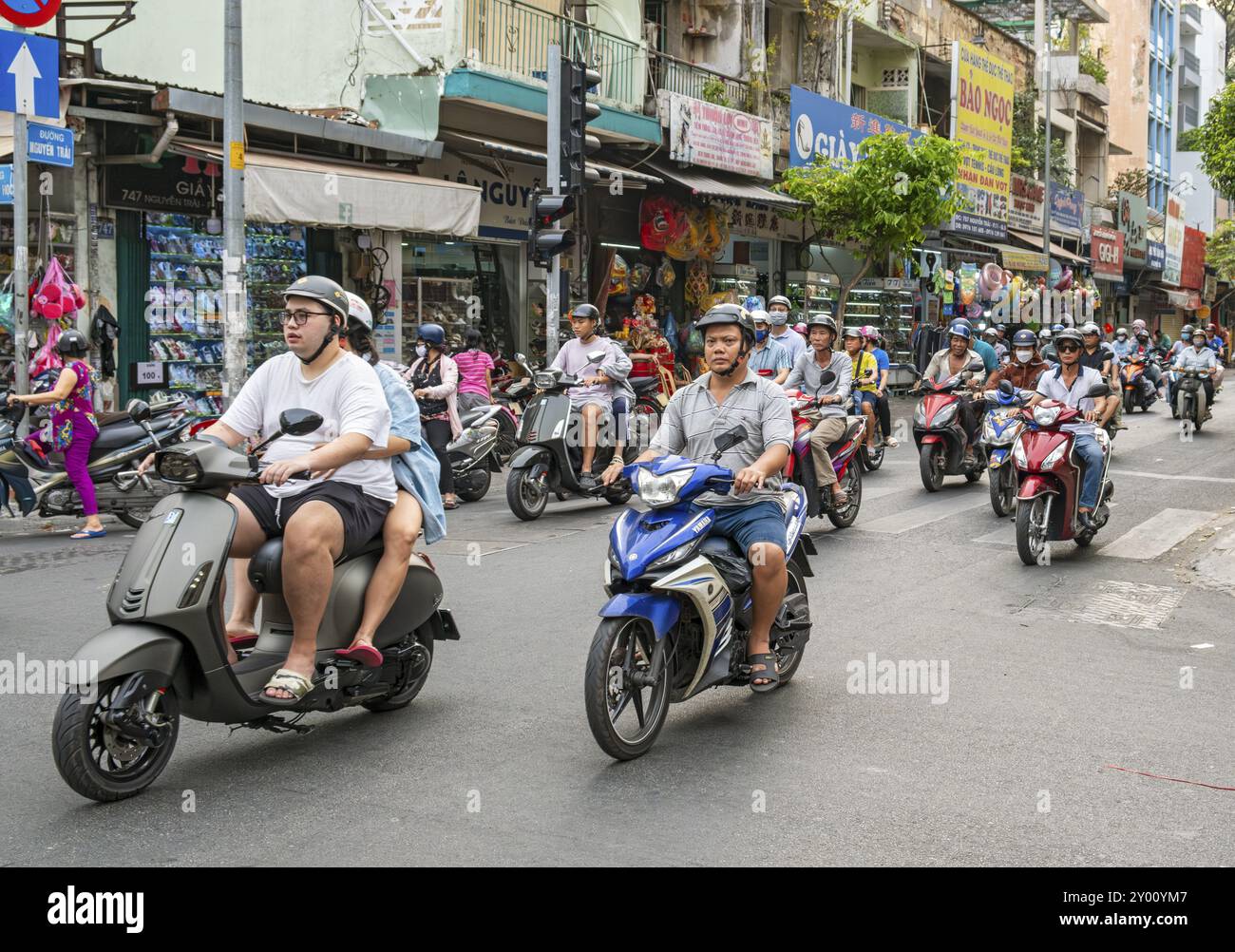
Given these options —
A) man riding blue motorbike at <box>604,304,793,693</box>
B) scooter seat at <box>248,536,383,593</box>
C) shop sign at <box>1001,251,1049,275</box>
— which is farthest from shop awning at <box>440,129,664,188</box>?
shop sign at <box>1001,251,1049,275</box>

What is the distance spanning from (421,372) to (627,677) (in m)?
8.11

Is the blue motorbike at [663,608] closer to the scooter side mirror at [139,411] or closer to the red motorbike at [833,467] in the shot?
the red motorbike at [833,467]

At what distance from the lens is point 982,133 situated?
117 ft

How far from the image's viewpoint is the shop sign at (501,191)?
20.3 m

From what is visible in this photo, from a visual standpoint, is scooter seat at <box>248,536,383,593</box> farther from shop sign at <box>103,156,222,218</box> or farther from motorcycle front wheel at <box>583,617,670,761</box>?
shop sign at <box>103,156,222,218</box>

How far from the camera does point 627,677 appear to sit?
5211 millimetres

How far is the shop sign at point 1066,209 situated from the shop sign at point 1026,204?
689 millimetres

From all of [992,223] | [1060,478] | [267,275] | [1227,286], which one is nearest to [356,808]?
[1060,478]

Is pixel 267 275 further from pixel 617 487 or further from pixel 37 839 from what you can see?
pixel 37 839

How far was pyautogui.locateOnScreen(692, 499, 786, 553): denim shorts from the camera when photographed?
5.79 metres

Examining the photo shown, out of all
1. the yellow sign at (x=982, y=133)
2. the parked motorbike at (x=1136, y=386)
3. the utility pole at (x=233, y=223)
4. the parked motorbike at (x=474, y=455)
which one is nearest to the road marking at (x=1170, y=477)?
the parked motorbike at (x=474, y=455)

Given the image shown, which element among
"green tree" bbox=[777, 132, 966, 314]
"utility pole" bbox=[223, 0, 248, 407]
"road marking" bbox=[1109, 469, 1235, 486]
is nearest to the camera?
"utility pole" bbox=[223, 0, 248, 407]

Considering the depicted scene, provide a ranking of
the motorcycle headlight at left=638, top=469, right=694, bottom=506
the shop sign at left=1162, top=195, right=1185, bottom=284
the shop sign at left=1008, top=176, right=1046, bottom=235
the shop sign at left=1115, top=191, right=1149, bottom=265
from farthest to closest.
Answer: the shop sign at left=1162, top=195, right=1185, bottom=284
the shop sign at left=1115, top=191, right=1149, bottom=265
the shop sign at left=1008, top=176, right=1046, bottom=235
the motorcycle headlight at left=638, top=469, right=694, bottom=506

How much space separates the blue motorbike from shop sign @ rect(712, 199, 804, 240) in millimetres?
19789
